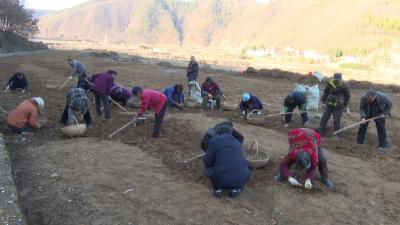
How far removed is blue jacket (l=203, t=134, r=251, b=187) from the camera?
5.16 metres

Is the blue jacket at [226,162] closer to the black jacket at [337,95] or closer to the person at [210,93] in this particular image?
the black jacket at [337,95]

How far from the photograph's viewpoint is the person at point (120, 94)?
11016 mm

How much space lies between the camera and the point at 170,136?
27.0 ft

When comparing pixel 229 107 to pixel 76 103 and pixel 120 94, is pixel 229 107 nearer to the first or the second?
pixel 120 94

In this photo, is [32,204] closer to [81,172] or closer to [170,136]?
[81,172]

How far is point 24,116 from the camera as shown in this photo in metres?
7.70

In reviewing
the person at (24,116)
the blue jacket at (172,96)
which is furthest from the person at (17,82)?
the person at (24,116)

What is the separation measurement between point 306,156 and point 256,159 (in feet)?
3.61

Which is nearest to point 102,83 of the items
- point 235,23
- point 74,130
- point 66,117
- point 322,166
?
point 66,117

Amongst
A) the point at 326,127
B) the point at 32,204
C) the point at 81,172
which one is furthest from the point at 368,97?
the point at 32,204

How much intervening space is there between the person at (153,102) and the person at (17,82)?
6076mm

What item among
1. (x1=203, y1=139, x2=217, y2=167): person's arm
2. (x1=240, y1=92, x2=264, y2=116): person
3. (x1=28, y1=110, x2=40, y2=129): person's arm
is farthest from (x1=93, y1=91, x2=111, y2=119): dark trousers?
(x1=203, y1=139, x2=217, y2=167): person's arm

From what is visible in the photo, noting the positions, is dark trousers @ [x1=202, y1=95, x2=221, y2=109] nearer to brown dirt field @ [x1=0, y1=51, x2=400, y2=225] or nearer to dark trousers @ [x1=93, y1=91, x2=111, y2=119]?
brown dirt field @ [x1=0, y1=51, x2=400, y2=225]

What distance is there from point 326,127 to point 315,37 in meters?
73.4
